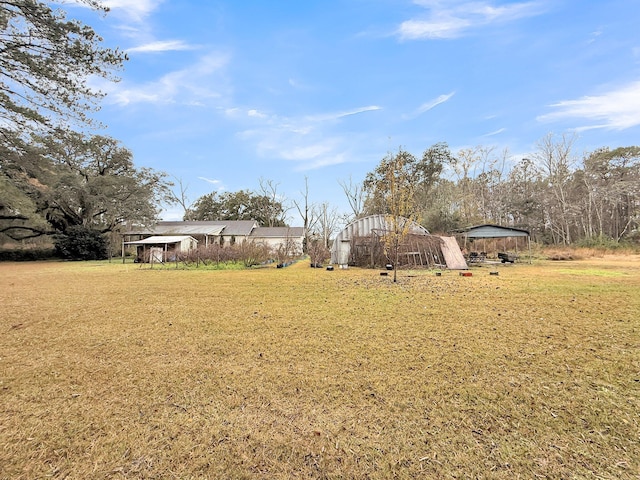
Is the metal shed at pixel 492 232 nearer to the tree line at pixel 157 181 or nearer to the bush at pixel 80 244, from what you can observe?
the tree line at pixel 157 181

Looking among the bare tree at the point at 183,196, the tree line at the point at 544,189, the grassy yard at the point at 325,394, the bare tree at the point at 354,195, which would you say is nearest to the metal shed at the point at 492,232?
the tree line at the point at 544,189

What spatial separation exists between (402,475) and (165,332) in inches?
153

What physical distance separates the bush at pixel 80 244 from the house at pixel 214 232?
211cm

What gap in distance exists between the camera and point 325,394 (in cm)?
→ 248

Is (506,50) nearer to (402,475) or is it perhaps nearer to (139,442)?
(402,475)

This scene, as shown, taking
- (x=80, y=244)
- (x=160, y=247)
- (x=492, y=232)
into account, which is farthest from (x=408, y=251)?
(x=80, y=244)

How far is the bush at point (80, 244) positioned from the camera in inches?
929

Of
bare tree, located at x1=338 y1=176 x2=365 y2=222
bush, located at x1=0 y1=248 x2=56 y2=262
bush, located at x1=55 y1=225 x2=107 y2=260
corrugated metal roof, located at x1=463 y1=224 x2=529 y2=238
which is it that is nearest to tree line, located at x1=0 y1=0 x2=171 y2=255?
bush, located at x1=55 y1=225 x2=107 y2=260

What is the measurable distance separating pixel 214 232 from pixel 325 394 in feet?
96.9

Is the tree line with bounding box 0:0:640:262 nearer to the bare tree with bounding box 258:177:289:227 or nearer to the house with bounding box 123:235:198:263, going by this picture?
the bare tree with bounding box 258:177:289:227

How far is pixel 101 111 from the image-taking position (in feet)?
27.1

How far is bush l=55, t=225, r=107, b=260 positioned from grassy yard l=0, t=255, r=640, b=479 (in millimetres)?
23509

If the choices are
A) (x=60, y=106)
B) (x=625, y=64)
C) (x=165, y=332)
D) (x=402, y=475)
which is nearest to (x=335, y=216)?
(x=625, y=64)

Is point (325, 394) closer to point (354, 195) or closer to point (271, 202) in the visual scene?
point (354, 195)
